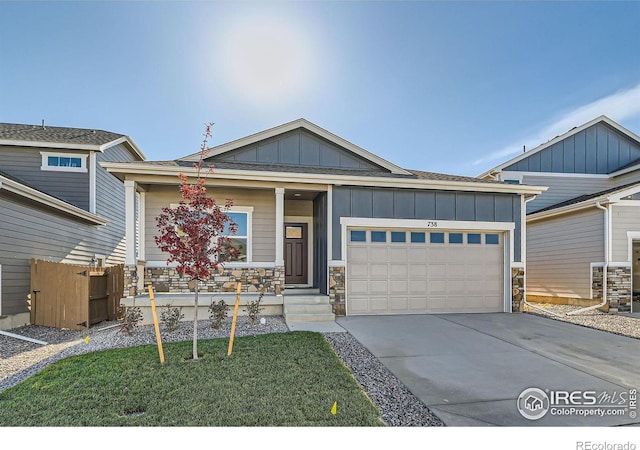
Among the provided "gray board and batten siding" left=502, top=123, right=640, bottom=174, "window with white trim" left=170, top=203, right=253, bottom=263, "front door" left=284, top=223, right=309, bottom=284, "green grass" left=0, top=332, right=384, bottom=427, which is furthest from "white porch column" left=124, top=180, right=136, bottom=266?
"gray board and batten siding" left=502, top=123, right=640, bottom=174

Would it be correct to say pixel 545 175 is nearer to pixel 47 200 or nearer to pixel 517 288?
pixel 517 288

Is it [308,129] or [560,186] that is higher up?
[308,129]

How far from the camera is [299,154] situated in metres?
10.1

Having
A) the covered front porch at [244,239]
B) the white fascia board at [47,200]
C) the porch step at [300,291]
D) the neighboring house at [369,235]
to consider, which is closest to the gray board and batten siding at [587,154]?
the neighboring house at [369,235]

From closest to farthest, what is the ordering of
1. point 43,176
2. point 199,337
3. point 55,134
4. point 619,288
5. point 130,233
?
point 199,337 < point 130,233 < point 619,288 < point 43,176 < point 55,134

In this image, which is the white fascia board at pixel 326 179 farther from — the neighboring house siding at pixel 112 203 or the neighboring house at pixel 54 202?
the neighboring house siding at pixel 112 203

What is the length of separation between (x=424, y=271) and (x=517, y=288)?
2.59m

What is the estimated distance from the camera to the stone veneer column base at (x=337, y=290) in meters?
8.37

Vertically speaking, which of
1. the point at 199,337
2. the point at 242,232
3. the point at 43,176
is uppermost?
the point at 43,176

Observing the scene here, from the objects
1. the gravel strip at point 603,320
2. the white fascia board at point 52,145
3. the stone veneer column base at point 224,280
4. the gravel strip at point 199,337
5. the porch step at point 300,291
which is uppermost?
the white fascia board at point 52,145

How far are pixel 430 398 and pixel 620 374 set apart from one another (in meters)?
2.86

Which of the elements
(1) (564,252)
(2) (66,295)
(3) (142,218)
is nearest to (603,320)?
(1) (564,252)

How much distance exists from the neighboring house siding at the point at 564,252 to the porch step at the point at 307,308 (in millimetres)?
8180

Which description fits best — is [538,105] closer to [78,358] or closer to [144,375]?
[144,375]
